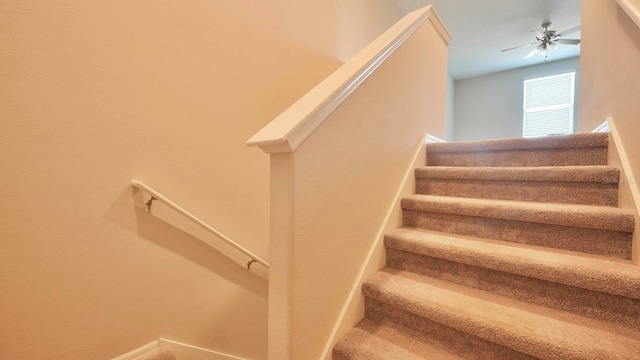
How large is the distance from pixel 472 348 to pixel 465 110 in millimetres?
6187

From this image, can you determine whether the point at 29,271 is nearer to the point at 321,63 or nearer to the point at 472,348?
the point at 472,348

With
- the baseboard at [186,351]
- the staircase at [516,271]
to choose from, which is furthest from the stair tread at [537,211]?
the baseboard at [186,351]

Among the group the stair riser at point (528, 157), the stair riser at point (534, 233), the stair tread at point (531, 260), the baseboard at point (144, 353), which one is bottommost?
the baseboard at point (144, 353)

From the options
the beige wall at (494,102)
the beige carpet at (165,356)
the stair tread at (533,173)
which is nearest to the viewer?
the stair tread at (533,173)

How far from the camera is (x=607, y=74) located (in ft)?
4.81

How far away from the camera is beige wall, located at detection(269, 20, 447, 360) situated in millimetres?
931

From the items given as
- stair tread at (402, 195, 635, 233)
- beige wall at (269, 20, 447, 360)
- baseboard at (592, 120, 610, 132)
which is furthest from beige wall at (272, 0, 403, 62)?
baseboard at (592, 120, 610, 132)

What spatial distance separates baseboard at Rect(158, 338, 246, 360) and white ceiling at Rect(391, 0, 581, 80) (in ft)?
13.9

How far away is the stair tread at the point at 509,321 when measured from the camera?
31.9 inches

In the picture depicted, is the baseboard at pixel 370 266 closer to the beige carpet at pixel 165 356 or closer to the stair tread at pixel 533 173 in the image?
the stair tread at pixel 533 173

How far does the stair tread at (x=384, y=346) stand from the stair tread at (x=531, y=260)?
1.29 feet

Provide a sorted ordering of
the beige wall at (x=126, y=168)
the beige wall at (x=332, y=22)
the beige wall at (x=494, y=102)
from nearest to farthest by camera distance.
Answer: the beige wall at (x=126, y=168) → the beige wall at (x=332, y=22) → the beige wall at (x=494, y=102)

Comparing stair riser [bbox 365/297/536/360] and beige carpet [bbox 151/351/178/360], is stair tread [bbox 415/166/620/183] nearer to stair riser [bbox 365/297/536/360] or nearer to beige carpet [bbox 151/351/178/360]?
stair riser [bbox 365/297/536/360]

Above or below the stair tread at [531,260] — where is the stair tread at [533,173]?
above
